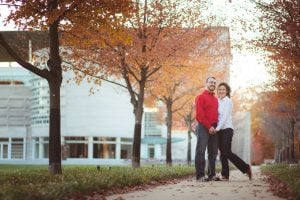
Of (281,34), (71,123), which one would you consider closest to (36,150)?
(71,123)

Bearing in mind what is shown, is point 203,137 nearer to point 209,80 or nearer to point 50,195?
point 209,80

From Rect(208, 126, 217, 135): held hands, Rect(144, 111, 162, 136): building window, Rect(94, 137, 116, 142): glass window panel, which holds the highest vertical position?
Rect(208, 126, 217, 135): held hands

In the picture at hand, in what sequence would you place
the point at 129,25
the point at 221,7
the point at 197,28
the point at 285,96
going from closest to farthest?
1. the point at 129,25
2. the point at 197,28
3. the point at 221,7
4. the point at 285,96

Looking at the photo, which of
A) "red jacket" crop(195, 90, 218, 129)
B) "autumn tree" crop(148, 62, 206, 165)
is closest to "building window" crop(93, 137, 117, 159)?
"autumn tree" crop(148, 62, 206, 165)

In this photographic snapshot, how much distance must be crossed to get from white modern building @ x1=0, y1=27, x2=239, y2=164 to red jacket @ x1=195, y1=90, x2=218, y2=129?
2109 inches

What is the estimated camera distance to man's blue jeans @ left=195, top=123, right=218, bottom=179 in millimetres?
Answer: 11180

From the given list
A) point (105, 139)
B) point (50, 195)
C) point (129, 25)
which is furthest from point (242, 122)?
point (50, 195)

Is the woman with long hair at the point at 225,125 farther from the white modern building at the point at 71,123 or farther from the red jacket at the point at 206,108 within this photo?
the white modern building at the point at 71,123

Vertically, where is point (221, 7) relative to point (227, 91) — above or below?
above

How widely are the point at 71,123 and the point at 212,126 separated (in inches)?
2281

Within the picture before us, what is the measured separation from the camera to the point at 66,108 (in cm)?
6806

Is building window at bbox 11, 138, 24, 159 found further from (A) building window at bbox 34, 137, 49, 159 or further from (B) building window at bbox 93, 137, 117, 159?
(B) building window at bbox 93, 137, 117, 159

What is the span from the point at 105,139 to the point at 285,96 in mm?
44254

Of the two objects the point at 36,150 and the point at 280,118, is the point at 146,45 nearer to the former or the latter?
the point at 280,118
